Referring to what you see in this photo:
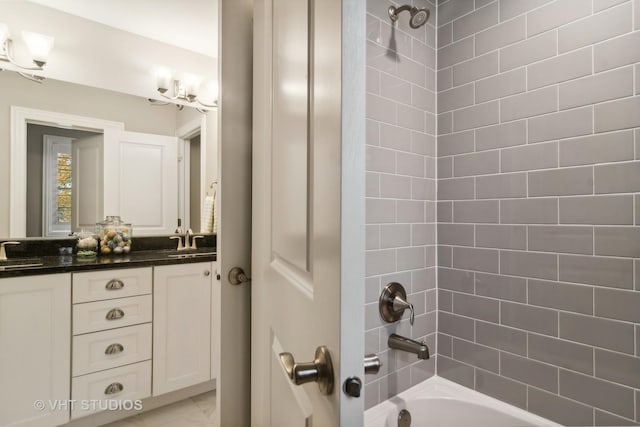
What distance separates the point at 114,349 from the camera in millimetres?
1770

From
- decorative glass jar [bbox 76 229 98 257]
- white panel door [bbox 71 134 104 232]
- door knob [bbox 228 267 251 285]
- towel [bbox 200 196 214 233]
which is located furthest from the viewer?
towel [bbox 200 196 214 233]

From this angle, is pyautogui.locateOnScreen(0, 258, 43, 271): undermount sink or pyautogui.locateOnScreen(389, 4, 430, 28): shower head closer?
pyautogui.locateOnScreen(389, 4, 430, 28): shower head

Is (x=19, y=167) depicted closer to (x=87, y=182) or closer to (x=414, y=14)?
(x=87, y=182)

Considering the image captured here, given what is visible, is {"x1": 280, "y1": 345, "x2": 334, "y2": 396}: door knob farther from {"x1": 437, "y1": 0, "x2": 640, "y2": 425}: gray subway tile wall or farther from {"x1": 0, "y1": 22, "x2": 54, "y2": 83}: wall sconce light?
{"x1": 0, "y1": 22, "x2": 54, "y2": 83}: wall sconce light

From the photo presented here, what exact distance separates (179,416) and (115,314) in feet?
2.51

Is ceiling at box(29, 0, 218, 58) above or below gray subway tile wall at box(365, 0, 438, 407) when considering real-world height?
above

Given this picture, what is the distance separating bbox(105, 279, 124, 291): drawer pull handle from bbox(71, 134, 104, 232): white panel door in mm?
612

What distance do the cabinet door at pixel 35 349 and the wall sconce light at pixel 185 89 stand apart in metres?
1.52

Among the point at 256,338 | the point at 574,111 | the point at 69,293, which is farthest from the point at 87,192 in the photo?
the point at 574,111

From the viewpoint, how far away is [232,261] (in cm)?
117

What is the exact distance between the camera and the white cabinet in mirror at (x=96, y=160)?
6.31 ft

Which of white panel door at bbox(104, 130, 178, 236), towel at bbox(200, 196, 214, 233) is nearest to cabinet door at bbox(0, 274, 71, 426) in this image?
white panel door at bbox(104, 130, 178, 236)

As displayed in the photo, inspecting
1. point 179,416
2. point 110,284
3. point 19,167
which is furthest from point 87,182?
point 179,416

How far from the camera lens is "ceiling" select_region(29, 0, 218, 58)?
1999 millimetres
